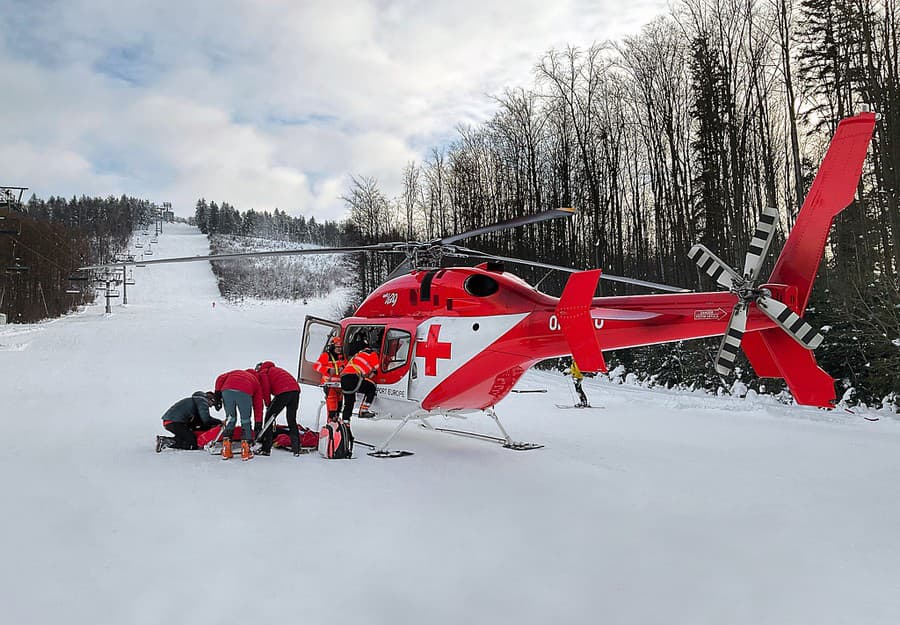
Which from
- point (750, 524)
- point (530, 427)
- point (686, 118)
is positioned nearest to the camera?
point (750, 524)

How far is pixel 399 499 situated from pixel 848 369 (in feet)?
34.3

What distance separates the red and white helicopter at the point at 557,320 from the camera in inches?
205

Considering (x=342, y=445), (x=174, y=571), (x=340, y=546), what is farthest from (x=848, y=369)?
(x=174, y=571)

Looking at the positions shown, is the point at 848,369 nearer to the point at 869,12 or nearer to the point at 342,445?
the point at 869,12

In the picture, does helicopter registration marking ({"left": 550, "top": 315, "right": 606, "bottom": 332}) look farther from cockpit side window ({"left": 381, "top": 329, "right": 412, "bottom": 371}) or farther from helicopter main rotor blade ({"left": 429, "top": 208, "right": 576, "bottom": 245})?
cockpit side window ({"left": 381, "top": 329, "right": 412, "bottom": 371})

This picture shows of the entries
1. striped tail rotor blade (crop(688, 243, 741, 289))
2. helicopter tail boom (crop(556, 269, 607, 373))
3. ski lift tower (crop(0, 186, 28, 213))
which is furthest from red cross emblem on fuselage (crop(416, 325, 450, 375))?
ski lift tower (crop(0, 186, 28, 213))

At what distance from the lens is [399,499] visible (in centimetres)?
536

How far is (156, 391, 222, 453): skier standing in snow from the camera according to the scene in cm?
732

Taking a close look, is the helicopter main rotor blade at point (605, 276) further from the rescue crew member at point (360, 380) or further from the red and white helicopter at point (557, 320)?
the rescue crew member at point (360, 380)

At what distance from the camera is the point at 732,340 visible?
5176 millimetres

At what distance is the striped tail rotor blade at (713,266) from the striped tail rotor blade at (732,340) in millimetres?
245

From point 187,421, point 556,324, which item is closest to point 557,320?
point 556,324

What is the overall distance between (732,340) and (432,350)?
3.60m

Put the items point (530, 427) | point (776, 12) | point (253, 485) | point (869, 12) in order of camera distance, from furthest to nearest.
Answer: point (776, 12) → point (869, 12) → point (530, 427) → point (253, 485)
